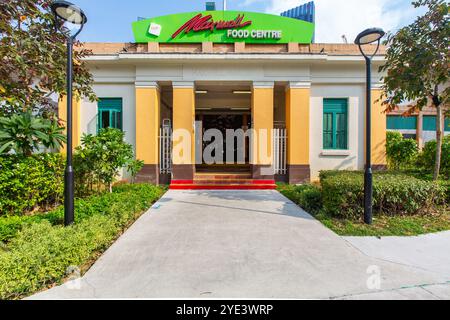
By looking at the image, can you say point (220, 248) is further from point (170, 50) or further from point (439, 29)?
point (170, 50)

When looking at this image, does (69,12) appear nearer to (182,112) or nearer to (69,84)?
(69,84)

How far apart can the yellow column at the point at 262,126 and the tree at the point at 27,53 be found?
6444 millimetres

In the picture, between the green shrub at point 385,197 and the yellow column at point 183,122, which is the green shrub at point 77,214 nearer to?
the yellow column at point 183,122

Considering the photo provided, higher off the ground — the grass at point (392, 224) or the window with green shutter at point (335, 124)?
the window with green shutter at point (335, 124)

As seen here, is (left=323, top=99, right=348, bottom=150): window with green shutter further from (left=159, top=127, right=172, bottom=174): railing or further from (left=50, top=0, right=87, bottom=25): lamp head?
(left=50, top=0, right=87, bottom=25): lamp head

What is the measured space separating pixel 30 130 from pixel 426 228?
28.4ft

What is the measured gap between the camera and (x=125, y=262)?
10.7 feet

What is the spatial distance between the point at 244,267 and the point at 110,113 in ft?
30.7

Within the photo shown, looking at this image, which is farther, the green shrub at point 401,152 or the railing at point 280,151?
the green shrub at point 401,152

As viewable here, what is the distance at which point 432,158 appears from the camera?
25.9 ft

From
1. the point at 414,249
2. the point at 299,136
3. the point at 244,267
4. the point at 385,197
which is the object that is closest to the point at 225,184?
the point at 299,136

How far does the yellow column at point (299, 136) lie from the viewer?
9727 mm

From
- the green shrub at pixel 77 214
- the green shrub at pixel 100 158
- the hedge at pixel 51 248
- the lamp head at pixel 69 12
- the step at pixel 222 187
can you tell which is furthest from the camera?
the step at pixel 222 187

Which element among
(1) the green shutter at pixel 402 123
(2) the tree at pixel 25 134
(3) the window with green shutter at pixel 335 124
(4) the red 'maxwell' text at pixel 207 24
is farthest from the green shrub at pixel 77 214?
(1) the green shutter at pixel 402 123
